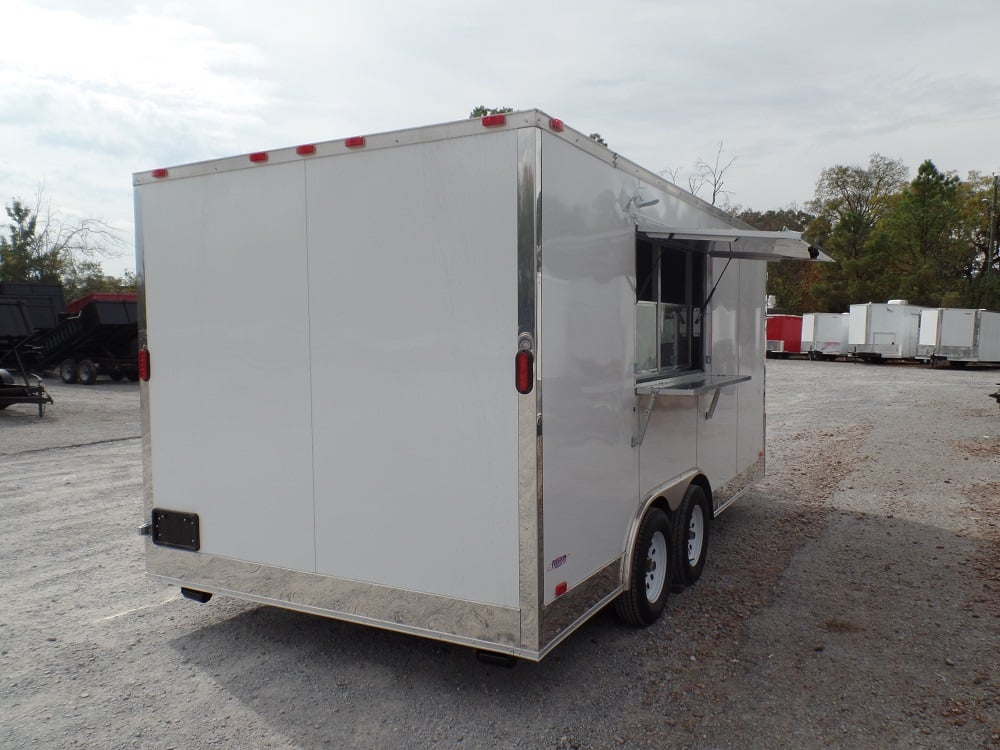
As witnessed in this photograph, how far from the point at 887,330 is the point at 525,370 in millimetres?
32667

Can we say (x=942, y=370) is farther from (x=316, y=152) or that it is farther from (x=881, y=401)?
(x=316, y=152)

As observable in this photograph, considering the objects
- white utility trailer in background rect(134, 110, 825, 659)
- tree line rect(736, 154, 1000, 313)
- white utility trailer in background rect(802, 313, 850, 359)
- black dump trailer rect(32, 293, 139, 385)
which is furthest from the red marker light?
tree line rect(736, 154, 1000, 313)

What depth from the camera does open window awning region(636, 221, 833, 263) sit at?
4.20 metres

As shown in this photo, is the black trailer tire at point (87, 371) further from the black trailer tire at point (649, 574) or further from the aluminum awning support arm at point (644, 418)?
the aluminum awning support arm at point (644, 418)

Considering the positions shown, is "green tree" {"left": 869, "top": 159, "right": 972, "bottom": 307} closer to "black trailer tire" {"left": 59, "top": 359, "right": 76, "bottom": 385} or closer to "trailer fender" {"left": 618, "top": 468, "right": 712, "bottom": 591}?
"black trailer tire" {"left": 59, "top": 359, "right": 76, "bottom": 385}

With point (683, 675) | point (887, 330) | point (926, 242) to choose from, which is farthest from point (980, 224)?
point (683, 675)

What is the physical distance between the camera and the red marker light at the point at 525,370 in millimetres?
3197

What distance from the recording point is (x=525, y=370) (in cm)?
321

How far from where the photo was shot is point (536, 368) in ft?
10.5

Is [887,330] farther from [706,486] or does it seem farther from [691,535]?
[691,535]

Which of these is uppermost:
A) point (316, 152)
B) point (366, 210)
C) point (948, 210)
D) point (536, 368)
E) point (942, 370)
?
point (948, 210)

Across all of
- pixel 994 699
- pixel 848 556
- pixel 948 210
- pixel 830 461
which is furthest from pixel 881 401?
pixel 948 210

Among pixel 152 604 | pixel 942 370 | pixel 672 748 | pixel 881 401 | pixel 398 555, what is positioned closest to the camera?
pixel 672 748

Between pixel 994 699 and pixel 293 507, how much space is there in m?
3.50
